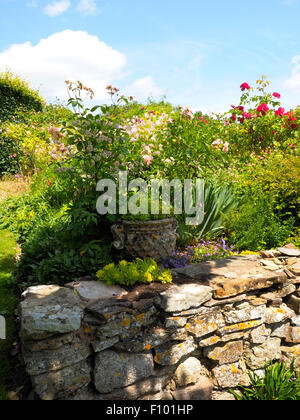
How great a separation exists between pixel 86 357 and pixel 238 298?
148cm

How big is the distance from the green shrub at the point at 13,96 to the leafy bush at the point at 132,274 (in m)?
8.87

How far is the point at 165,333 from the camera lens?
2.62 m

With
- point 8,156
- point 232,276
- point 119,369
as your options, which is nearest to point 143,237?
point 232,276

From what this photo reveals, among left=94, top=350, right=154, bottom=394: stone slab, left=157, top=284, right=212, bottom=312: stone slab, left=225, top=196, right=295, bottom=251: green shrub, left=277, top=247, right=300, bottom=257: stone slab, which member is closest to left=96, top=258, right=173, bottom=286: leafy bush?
left=157, top=284, right=212, bottom=312: stone slab

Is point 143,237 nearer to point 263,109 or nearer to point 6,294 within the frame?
point 6,294

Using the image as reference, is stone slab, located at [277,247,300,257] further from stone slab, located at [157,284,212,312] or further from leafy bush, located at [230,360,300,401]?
stone slab, located at [157,284,212,312]

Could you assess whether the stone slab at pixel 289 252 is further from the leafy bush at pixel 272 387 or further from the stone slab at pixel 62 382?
the stone slab at pixel 62 382

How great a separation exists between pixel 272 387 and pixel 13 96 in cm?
1079

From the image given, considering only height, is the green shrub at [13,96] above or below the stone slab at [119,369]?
above

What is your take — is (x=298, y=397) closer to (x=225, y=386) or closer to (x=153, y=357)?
(x=225, y=386)

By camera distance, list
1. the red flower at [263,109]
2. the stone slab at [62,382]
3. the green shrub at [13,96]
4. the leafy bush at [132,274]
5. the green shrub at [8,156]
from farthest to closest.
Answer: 1. the green shrub at [13,96]
2. the green shrub at [8,156]
3. the red flower at [263,109]
4. the leafy bush at [132,274]
5. the stone slab at [62,382]

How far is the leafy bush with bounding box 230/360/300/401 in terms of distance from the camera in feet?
9.88

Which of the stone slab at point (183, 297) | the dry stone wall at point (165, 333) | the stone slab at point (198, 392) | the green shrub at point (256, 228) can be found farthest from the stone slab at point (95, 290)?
the green shrub at point (256, 228)

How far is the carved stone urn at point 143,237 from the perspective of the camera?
10.8 feet
